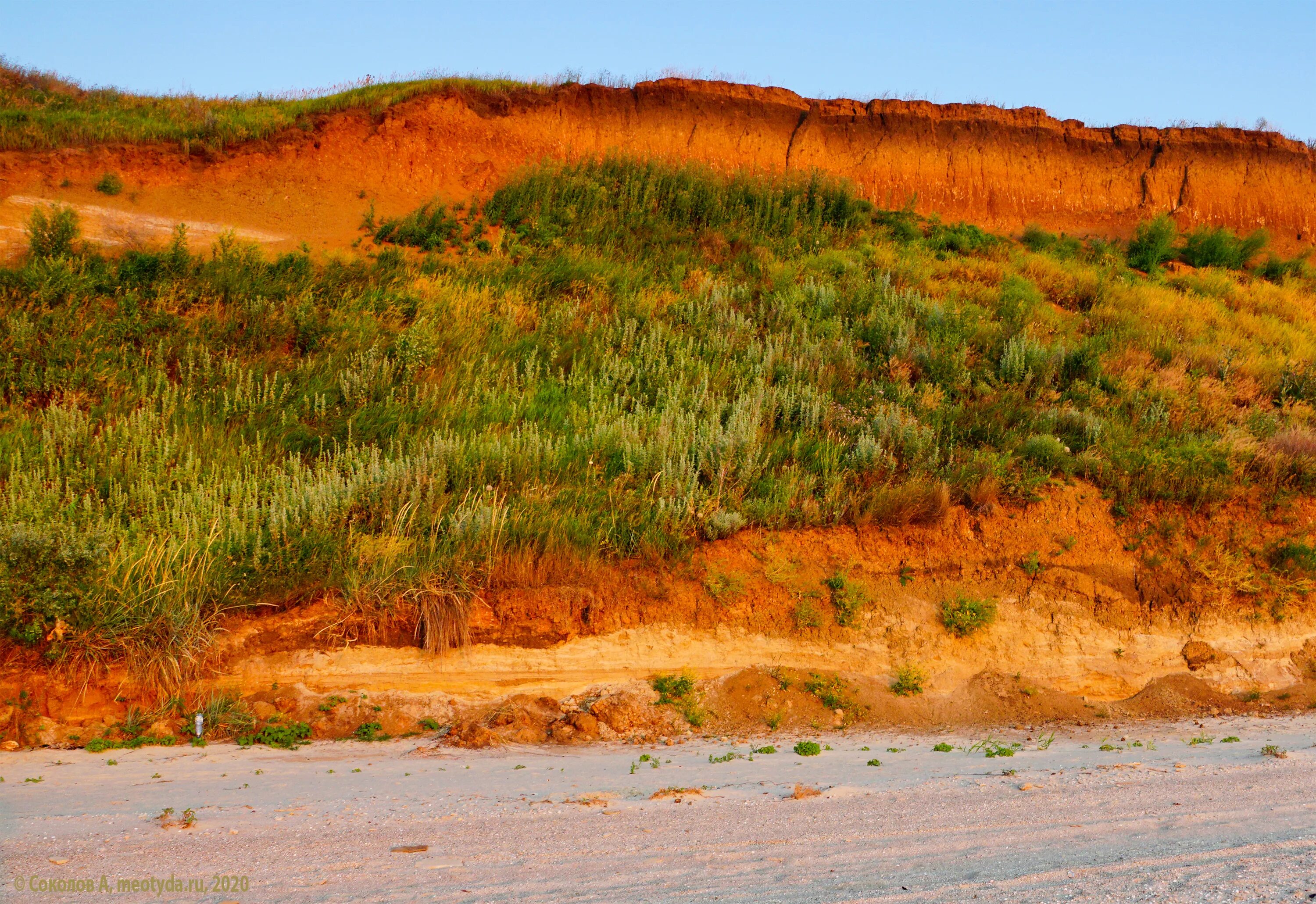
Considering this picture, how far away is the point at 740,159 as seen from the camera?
1672cm

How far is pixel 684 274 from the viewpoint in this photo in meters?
13.3

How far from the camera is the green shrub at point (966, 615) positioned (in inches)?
315

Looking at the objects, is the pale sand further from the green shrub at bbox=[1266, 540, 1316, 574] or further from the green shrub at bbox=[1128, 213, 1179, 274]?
the green shrub at bbox=[1128, 213, 1179, 274]

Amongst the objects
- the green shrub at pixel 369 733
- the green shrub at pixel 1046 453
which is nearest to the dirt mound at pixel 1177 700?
the green shrub at pixel 1046 453

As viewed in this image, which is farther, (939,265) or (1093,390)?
A: (939,265)

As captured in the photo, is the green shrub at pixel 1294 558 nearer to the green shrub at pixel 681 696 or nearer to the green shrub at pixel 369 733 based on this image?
the green shrub at pixel 681 696

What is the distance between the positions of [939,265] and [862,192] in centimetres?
330

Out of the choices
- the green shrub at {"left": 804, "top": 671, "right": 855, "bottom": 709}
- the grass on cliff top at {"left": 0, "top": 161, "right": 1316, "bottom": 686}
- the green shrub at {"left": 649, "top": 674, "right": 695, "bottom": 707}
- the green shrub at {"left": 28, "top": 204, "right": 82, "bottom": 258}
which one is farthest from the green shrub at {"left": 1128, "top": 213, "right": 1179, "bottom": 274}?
the green shrub at {"left": 28, "top": 204, "right": 82, "bottom": 258}

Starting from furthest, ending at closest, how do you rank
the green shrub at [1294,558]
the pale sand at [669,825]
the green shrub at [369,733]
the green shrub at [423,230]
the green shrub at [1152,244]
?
1. the green shrub at [1152,244]
2. the green shrub at [423,230]
3. the green shrub at [1294,558]
4. the green shrub at [369,733]
5. the pale sand at [669,825]

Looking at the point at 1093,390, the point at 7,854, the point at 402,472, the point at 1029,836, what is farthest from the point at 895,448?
the point at 7,854

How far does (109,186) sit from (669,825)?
41.8 ft

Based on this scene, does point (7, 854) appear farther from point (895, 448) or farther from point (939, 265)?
point (939, 265)

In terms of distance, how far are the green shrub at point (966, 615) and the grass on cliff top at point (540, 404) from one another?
2.94 feet

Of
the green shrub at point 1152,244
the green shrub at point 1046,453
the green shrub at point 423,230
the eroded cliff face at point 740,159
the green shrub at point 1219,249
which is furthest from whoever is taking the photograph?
the green shrub at point 1219,249
